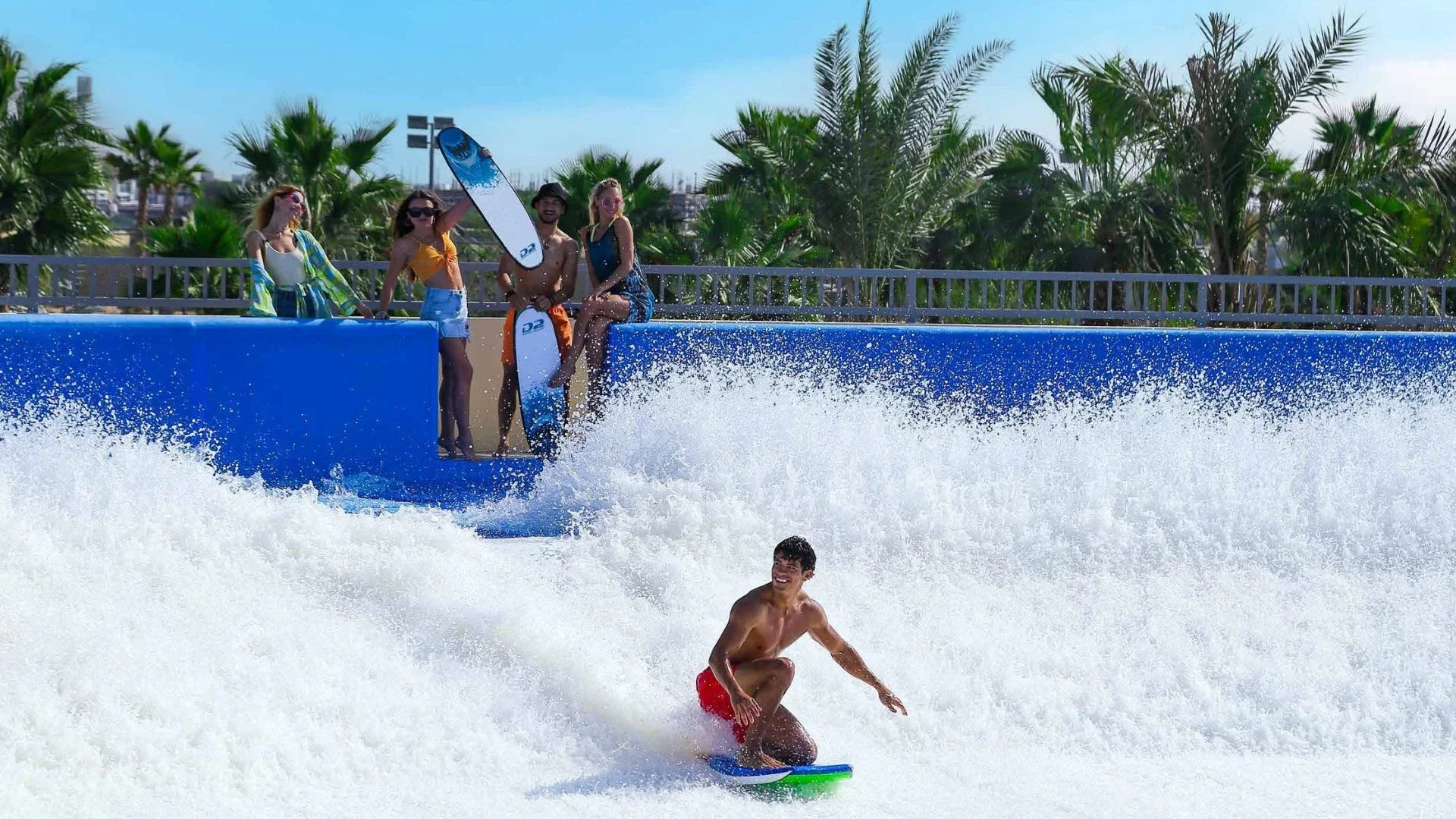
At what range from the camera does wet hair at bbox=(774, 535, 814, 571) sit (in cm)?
467

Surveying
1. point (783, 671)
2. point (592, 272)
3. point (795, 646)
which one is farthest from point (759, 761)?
point (592, 272)

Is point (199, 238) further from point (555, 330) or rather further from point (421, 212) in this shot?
point (555, 330)

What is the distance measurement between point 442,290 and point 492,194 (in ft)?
2.04

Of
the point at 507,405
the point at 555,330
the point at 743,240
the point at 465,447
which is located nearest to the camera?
the point at 465,447

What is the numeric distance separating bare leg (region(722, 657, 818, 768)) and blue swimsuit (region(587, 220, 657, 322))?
13.2 ft

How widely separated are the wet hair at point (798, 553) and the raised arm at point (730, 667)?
211 millimetres

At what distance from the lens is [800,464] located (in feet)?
25.3

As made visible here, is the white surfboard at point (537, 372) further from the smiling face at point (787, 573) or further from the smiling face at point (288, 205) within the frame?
the smiling face at point (787, 573)

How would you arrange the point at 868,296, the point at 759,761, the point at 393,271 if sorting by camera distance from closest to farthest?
the point at 759,761, the point at 393,271, the point at 868,296

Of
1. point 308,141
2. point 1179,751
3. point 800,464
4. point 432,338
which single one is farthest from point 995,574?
point 308,141

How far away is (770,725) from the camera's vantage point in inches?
184

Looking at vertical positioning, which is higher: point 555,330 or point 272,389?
point 555,330

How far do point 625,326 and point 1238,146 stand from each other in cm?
1333

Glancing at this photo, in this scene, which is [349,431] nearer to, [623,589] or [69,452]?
[69,452]
